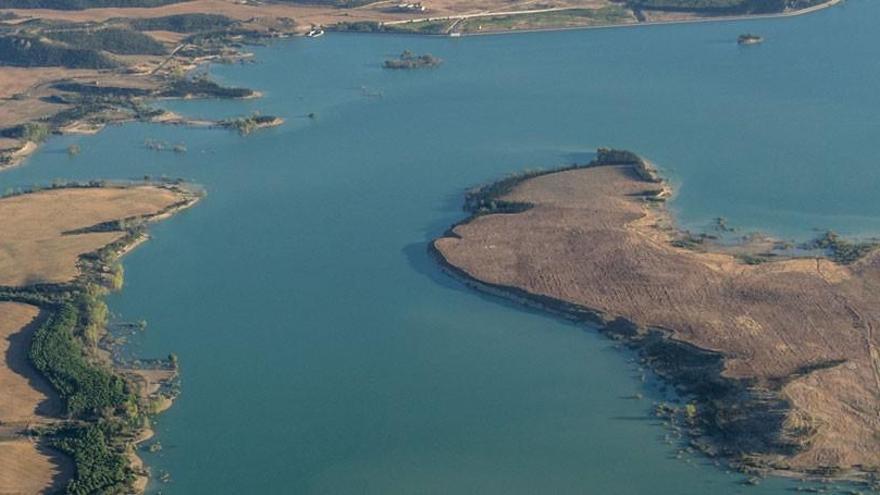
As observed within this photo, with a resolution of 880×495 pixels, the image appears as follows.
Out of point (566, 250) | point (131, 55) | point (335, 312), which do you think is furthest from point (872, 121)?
point (131, 55)

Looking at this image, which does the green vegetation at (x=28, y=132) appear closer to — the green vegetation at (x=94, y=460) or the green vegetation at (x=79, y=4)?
the green vegetation at (x=79, y=4)

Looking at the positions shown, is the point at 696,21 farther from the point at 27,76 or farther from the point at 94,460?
the point at 94,460

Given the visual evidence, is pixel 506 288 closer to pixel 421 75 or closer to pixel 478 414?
pixel 478 414

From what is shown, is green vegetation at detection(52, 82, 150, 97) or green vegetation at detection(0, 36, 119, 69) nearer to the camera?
green vegetation at detection(52, 82, 150, 97)

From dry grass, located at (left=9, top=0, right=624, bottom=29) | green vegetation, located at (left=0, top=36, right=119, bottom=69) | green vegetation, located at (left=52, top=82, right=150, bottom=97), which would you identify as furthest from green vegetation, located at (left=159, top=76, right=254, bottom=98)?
dry grass, located at (left=9, top=0, right=624, bottom=29)

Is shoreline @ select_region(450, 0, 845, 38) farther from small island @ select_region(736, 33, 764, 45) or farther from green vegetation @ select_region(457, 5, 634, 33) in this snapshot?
small island @ select_region(736, 33, 764, 45)

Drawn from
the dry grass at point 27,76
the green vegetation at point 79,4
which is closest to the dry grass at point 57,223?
the dry grass at point 27,76

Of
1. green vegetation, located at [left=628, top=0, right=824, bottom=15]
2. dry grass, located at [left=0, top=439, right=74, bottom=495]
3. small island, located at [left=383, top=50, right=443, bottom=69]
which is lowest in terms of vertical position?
dry grass, located at [left=0, top=439, right=74, bottom=495]
